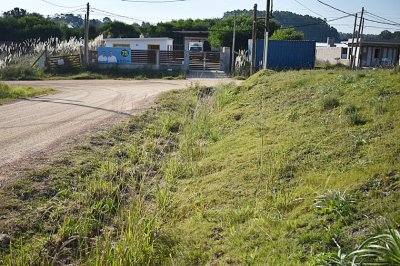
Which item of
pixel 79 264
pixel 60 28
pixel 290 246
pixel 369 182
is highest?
pixel 60 28

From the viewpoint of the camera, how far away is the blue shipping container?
1197 inches

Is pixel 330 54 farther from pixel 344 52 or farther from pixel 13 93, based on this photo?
pixel 13 93

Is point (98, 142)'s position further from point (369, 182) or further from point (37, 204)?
point (369, 182)

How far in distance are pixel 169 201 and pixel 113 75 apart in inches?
1054

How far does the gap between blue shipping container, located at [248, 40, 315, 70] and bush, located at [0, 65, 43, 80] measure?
15323mm

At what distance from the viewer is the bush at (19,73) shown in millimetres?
28453

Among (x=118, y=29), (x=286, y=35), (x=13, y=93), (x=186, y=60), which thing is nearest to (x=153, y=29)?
(x=118, y=29)

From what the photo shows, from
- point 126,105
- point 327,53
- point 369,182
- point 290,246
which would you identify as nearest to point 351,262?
point 290,246

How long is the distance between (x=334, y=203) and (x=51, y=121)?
9042mm

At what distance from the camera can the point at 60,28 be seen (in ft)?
182

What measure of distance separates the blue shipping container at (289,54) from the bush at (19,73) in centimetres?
1532

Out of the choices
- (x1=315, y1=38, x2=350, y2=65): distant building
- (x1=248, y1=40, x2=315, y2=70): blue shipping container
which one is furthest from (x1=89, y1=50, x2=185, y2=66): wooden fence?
(x1=315, y1=38, x2=350, y2=65): distant building

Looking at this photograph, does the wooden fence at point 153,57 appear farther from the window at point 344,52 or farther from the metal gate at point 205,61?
the window at point 344,52

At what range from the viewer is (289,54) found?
1214 inches
